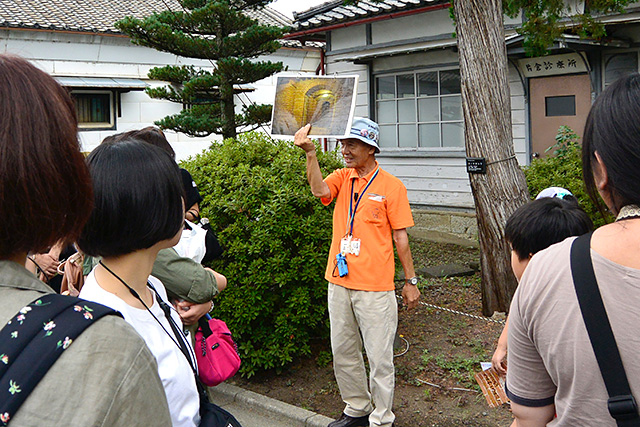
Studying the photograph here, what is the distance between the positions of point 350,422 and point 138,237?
297 centimetres

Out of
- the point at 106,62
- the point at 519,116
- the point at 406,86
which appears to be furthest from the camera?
the point at 106,62

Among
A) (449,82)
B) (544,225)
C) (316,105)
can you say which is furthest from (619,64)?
(544,225)

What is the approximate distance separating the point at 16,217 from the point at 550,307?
130cm

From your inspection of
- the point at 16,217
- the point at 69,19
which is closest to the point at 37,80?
the point at 16,217

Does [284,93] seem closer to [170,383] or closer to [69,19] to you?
[170,383]

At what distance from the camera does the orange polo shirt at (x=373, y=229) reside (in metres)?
4.20

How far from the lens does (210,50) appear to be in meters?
8.76

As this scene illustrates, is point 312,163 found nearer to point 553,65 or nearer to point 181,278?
point 181,278

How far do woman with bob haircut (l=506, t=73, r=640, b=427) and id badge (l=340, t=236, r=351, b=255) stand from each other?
2.58m

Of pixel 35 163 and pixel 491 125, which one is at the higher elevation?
pixel 491 125

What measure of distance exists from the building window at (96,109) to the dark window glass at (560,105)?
12148mm

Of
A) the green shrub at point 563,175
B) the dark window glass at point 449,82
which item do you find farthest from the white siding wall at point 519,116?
the green shrub at point 563,175

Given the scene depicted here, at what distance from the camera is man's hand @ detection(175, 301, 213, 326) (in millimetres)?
2680

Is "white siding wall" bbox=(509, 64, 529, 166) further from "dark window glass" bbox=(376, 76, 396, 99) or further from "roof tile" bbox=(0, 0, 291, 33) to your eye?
"roof tile" bbox=(0, 0, 291, 33)
